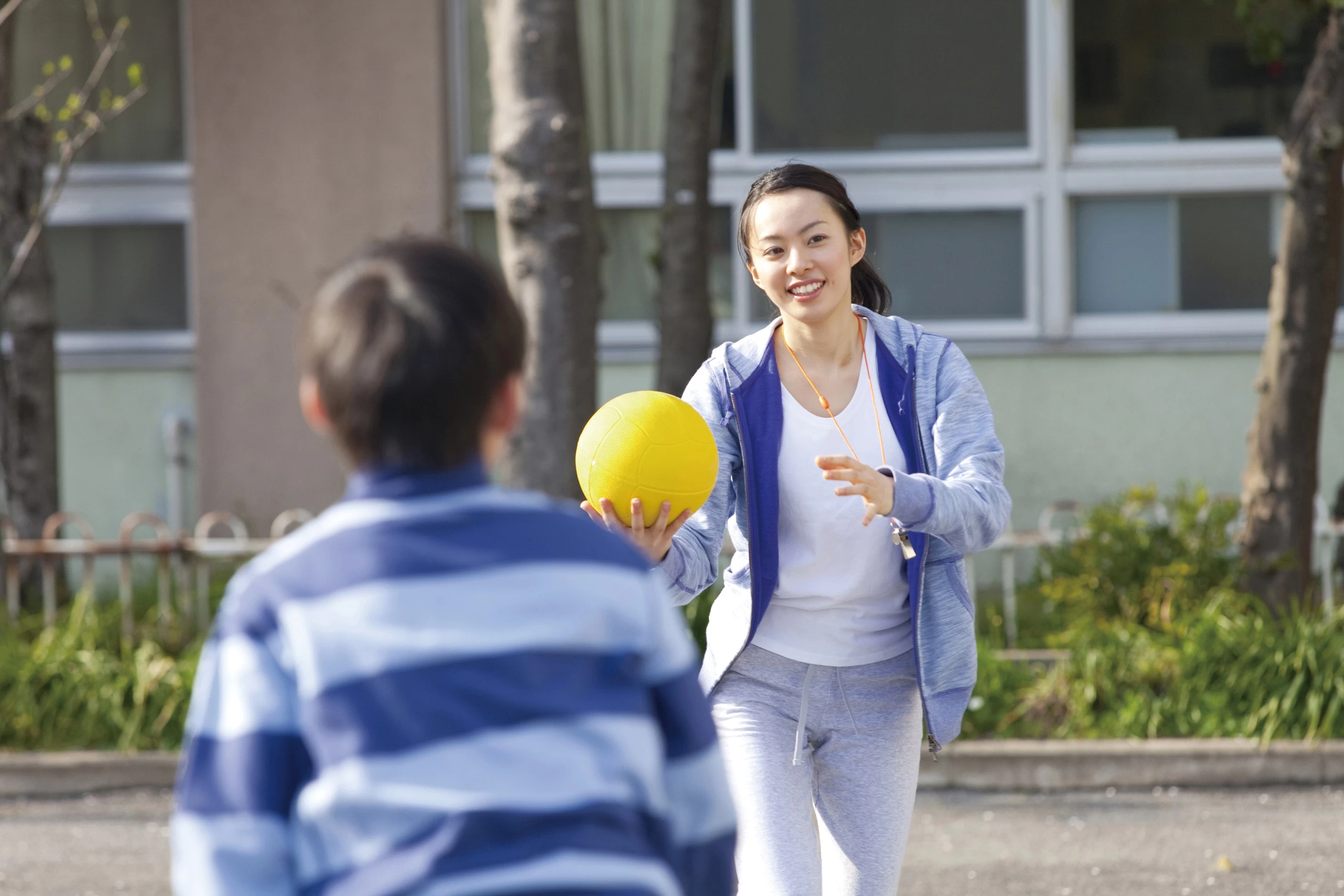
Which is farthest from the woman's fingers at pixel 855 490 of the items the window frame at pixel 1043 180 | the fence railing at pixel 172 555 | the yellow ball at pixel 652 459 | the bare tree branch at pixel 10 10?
the window frame at pixel 1043 180

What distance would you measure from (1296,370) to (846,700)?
4441 mm

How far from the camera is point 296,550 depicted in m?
1.48

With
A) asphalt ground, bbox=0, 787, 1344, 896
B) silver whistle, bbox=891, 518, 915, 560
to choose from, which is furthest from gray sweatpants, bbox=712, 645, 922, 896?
asphalt ground, bbox=0, 787, 1344, 896

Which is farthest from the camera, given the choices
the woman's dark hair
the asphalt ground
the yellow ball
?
the asphalt ground

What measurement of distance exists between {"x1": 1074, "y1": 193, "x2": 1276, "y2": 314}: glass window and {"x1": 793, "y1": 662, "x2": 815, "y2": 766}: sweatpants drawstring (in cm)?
675

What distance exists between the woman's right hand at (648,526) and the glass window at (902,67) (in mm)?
6741

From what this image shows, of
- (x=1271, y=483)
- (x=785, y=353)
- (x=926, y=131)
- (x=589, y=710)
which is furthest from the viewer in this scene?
(x=926, y=131)

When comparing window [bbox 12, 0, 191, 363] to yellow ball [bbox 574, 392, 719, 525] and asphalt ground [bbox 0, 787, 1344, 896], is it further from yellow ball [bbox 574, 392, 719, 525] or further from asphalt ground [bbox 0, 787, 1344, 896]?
yellow ball [bbox 574, 392, 719, 525]

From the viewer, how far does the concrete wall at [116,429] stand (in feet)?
30.7

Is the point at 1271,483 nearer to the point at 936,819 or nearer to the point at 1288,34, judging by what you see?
the point at 936,819

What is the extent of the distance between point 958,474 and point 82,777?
15.2ft

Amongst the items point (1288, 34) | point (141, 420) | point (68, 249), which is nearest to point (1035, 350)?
point (1288, 34)

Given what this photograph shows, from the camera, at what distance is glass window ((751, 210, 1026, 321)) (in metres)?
9.12

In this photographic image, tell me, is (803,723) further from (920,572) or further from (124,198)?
(124,198)
